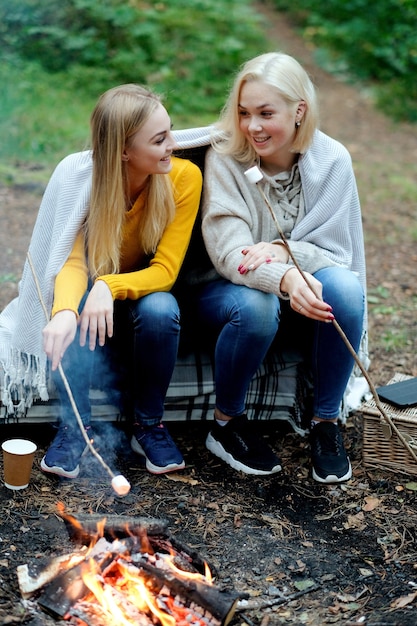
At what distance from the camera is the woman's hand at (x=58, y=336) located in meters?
2.33

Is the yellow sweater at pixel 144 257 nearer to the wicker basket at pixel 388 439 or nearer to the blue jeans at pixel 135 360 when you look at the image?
the blue jeans at pixel 135 360

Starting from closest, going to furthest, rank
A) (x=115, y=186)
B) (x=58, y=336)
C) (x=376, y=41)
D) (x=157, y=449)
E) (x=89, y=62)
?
(x=58, y=336)
(x=115, y=186)
(x=157, y=449)
(x=89, y=62)
(x=376, y=41)

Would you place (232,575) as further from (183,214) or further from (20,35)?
(20,35)

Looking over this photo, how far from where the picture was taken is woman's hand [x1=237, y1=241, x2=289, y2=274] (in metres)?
2.53

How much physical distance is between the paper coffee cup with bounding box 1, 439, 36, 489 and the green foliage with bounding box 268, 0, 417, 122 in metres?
6.49

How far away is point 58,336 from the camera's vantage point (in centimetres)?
233

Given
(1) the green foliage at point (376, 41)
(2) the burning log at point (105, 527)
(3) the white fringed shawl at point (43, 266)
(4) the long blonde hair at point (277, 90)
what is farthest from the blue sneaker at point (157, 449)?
(1) the green foliage at point (376, 41)

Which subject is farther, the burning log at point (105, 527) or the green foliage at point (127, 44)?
the green foliage at point (127, 44)

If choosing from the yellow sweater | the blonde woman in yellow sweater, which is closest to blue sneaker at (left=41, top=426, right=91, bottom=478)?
the blonde woman in yellow sweater

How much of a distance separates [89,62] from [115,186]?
6017 mm

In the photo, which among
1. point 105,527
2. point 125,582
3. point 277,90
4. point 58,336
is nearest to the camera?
point 125,582

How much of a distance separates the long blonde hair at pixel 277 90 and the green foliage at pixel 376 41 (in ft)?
17.7

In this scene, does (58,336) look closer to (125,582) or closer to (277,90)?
(125,582)

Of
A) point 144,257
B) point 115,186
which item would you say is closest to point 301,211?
point 144,257
